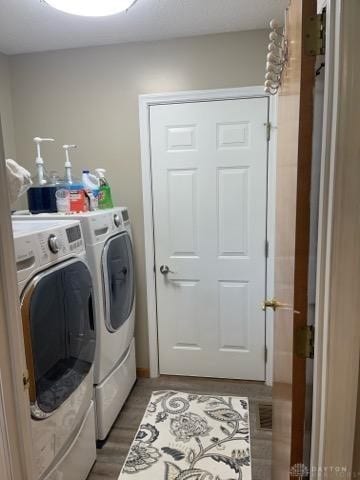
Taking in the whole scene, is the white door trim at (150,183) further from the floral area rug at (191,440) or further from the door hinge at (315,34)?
the door hinge at (315,34)

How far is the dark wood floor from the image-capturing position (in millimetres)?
1788

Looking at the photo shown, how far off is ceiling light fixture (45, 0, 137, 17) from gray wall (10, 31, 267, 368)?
80 cm

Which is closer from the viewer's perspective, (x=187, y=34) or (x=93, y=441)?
(x=93, y=441)

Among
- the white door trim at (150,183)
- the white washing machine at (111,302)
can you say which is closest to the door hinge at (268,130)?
the white door trim at (150,183)

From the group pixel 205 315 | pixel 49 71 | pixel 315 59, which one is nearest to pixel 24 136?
pixel 49 71

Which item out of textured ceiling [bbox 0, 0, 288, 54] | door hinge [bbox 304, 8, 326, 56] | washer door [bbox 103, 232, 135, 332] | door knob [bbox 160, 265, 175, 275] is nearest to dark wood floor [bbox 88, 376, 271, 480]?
washer door [bbox 103, 232, 135, 332]

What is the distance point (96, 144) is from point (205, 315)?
1.47 m

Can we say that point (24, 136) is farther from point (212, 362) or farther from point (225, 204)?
point (212, 362)

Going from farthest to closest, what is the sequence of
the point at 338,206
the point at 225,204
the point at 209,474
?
the point at 225,204
the point at 209,474
the point at 338,206

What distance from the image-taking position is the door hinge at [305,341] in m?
0.87

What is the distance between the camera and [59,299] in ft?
4.68

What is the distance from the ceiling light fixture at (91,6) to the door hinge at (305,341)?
1462mm

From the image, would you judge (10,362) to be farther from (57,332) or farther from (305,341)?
(305,341)

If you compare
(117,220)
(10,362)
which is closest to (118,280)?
(117,220)
